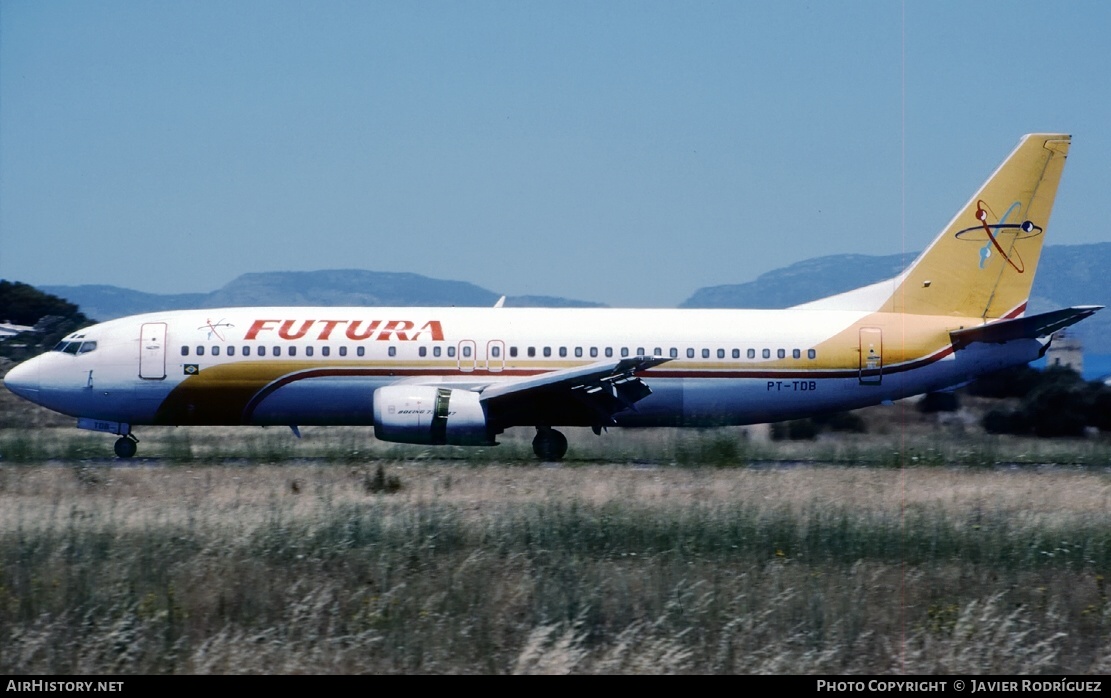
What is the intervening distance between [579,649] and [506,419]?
1593 cm

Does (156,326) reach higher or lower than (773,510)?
higher

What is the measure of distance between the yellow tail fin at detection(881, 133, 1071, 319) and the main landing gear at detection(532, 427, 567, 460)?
788 cm

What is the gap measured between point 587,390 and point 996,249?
9879 mm

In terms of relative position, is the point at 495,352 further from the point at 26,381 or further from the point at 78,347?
the point at 26,381

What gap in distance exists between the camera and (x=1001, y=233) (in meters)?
27.2

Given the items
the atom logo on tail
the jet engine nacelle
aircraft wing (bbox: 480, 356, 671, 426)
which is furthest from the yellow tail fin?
the jet engine nacelle

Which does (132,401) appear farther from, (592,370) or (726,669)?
(726,669)

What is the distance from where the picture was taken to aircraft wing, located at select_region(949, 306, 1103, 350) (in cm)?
2466

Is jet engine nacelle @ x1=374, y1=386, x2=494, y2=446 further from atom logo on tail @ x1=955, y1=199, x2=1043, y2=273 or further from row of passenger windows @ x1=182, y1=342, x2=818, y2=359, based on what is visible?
atom logo on tail @ x1=955, y1=199, x2=1043, y2=273

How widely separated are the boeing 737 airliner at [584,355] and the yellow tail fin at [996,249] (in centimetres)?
3

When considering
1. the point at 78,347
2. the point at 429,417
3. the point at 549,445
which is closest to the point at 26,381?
the point at 78,347

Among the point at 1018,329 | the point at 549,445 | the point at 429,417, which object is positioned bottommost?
the point at 549,445

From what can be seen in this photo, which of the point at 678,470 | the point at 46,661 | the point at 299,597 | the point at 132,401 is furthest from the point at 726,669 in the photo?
the point at 132,401

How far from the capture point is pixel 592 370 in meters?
24.0
